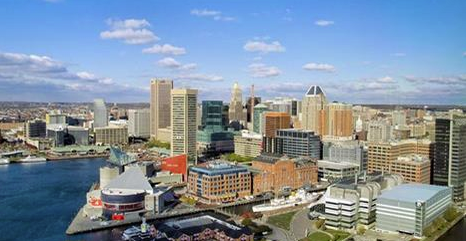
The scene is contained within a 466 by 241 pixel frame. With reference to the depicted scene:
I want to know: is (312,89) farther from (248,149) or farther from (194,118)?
(194,118)

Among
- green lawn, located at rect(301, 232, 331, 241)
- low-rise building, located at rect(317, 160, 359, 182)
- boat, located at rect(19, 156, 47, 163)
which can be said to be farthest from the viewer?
boat, located at rect(19, 156, 47, 163)

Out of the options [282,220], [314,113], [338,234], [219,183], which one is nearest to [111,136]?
[314,113]

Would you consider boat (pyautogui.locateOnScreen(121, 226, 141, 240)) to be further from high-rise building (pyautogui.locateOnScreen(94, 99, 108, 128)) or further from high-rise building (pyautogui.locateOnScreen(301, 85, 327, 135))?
high-rise building (pyautogui.locateOnScreen(94, 99, 108, 128))

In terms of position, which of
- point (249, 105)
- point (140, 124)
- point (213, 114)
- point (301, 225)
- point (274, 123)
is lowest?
point (301, 225)

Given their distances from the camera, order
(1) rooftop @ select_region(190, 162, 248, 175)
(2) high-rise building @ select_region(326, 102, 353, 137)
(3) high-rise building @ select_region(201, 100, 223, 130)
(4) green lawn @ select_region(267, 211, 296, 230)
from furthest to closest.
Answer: (3) high-rise building @ select_region(201, 100, 223, 130)
(2) high-rise building @ select_region(326, 102, 353, 137)
(1) rooftop @ select_region(190, 162, 248, 175)
(4) green lawn @ select_region(267, 211, 296, 230)

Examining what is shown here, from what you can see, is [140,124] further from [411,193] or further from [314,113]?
[411,193]

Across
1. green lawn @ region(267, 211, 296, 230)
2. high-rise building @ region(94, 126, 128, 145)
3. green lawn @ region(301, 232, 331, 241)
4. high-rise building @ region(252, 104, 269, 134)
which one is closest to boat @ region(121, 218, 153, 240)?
green lawn @ region(267, 211, 296, 230)

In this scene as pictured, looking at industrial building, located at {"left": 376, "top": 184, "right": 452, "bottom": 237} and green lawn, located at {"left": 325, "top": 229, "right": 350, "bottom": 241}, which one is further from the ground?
industrial building, located at {"left": 376, "top": 184, "right": 452, "bottom": 237}

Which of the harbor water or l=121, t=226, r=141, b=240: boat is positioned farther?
the harbor water
